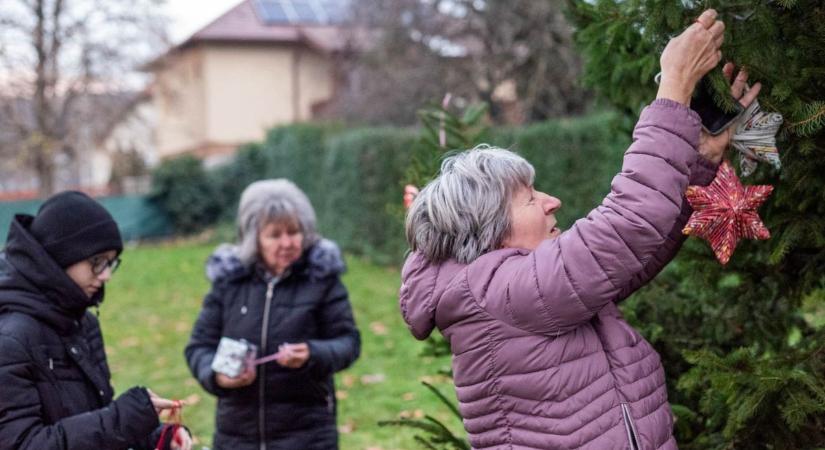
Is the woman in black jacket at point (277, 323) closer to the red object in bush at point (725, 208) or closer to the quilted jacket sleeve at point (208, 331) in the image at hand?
the quilted jacket sleeve at point (208, 331)

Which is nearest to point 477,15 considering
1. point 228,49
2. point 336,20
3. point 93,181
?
point 336,20

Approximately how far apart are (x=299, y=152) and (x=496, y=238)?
19.1 metres

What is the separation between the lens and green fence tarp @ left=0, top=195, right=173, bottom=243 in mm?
24922

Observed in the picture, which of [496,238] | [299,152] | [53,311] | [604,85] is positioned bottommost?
[299,152]

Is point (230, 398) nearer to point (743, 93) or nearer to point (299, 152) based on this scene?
point (743, 93)

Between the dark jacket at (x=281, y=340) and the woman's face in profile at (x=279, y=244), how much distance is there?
0.14 feet

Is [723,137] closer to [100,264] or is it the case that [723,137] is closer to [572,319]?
[572,319]

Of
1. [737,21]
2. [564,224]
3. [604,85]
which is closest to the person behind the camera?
[737,21]

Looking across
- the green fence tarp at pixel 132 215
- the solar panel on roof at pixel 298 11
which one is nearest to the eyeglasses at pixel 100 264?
the green fence tarp at pixel 132 215

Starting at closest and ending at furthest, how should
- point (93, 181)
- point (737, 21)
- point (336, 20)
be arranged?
point (737, 21) < point (336, 20) < point (93, 181)

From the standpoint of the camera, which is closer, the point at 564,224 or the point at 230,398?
the point at 230,398

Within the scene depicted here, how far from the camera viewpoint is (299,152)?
20.9 metres

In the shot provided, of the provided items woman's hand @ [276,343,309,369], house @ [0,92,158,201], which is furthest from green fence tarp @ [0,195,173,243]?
woman's hand @ [276,343,309,369]

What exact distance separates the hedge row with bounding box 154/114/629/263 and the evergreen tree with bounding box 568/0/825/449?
30.2 inches
